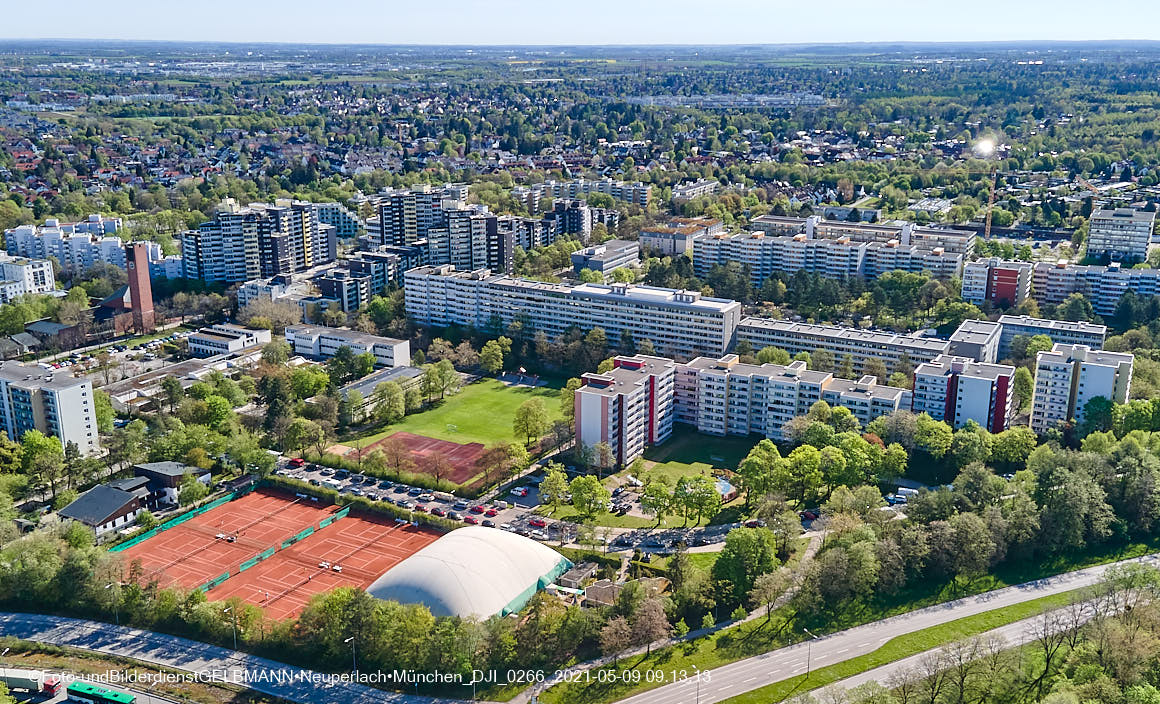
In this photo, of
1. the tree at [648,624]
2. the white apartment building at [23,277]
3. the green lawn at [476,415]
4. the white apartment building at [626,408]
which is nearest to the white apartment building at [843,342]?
the white apartment building at [626,408]

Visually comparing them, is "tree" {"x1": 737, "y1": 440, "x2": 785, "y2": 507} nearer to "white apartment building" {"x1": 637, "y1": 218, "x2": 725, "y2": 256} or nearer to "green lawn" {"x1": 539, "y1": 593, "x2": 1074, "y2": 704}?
"green lawn" {"x1": 539, "y1": 593, "x2": 1074, "y2": 704}

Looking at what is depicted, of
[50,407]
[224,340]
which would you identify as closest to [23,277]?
[224,340]

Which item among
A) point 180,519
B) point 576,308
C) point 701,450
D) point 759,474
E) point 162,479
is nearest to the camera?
point 759,474

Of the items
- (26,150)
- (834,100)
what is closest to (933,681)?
(26,150)

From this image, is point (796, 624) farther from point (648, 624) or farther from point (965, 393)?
point (965, 393)

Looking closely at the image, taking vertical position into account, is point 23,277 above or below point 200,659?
above

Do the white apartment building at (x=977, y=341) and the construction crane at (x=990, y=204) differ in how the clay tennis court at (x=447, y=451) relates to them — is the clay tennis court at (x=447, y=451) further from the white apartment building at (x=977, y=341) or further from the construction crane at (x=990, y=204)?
the construction crane at (x=990, y=204)

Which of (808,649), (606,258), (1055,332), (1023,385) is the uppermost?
(606,258)
